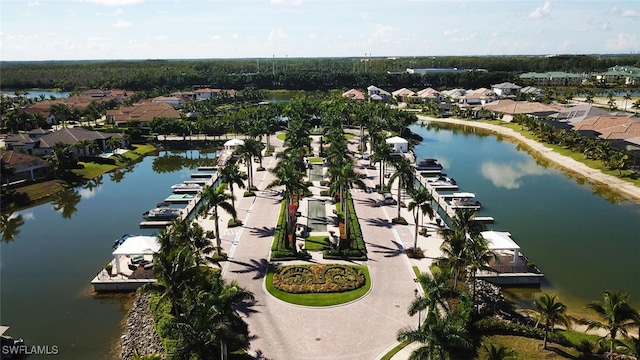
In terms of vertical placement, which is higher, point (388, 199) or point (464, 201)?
point (388, 199)

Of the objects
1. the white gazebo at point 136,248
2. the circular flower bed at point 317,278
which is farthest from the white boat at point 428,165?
the white gazebo at point 136,248

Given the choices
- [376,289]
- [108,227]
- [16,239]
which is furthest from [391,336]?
[16,239]

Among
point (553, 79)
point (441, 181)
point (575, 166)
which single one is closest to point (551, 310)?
point (441, 181)

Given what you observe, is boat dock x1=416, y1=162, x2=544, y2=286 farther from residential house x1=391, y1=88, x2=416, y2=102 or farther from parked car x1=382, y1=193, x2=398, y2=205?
residential house x1=391, y1=88, x2=416, y2=102

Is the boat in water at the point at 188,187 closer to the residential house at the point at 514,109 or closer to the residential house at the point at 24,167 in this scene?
the residential house at the point at 24,167

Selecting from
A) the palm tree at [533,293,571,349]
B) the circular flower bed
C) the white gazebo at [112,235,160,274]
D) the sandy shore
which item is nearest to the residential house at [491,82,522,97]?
the sandy shore

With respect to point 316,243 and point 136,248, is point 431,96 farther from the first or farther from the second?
point 136,248
